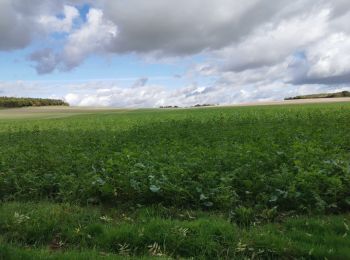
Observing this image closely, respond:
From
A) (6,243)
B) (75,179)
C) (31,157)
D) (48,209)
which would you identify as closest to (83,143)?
(31,157)

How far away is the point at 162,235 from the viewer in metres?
6.46

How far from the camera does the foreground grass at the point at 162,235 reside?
19.5 feet

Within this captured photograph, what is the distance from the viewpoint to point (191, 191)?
8.23 metres

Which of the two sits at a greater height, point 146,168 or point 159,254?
point 146,168

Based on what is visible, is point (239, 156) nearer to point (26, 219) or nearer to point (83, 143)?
point (26, 219)

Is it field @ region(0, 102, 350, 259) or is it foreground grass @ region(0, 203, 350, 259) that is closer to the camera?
foreground grass @ region(0, 203, 350, 259)

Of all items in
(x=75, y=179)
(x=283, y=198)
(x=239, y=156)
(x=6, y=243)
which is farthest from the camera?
(x=239, y=156)

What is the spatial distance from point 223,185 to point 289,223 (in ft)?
5.32

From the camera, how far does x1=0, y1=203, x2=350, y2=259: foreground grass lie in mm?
5938

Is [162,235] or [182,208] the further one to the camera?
[182,208]

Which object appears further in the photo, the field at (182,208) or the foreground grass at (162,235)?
the field at (182,208)

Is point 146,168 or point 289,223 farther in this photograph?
point 146,168

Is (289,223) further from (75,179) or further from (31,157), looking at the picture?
(31,157)

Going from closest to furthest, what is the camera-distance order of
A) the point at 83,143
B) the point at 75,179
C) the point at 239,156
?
1. the point at 75,179
2. the point at 239,156
3. the point at 83,143
